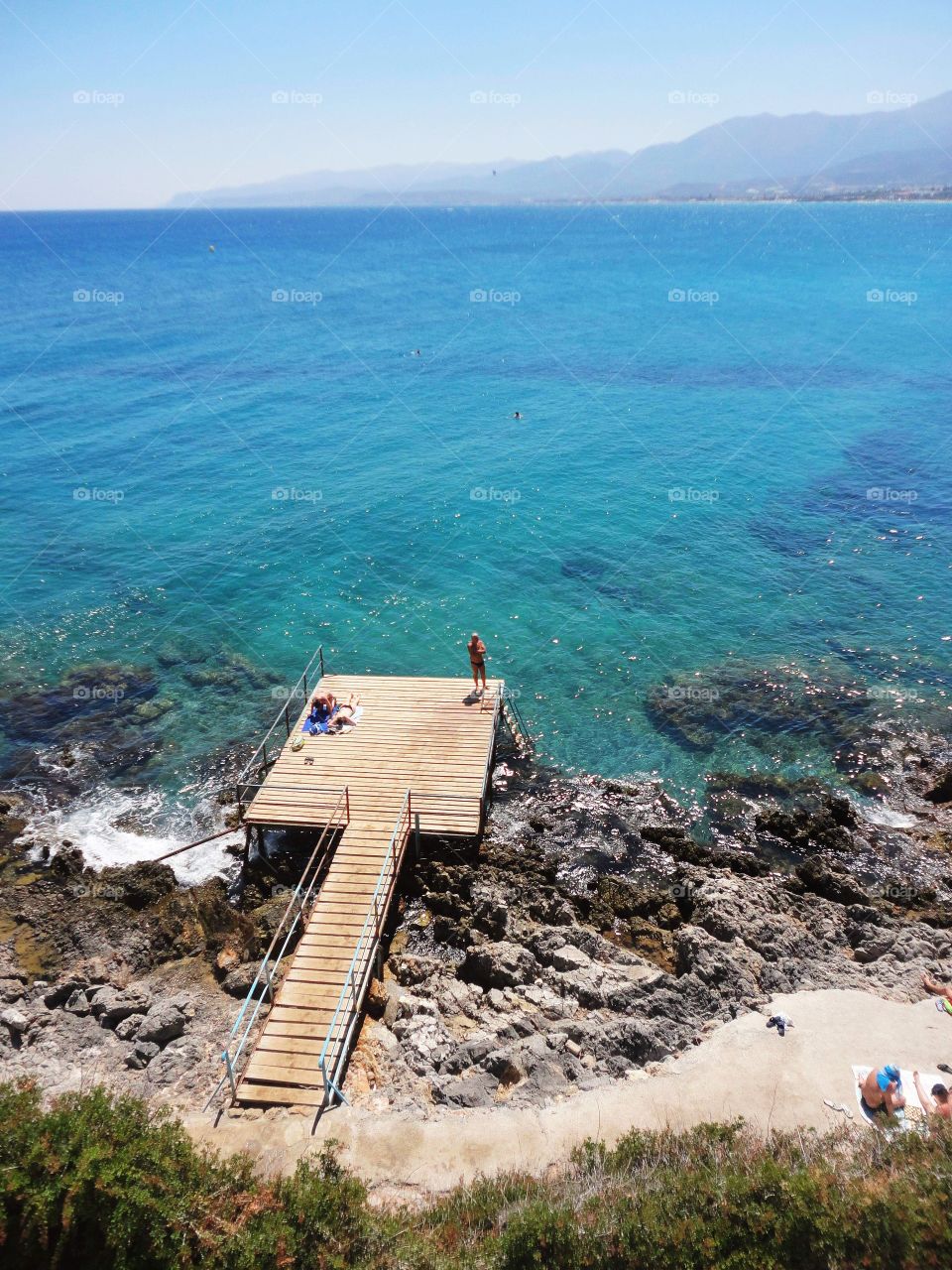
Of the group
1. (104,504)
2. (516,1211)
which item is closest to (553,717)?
(516,1211)

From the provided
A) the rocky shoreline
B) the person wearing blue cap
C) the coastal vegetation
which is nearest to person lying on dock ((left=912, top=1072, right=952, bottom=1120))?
the person wearing blue cap

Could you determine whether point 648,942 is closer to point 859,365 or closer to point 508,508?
point 508,508

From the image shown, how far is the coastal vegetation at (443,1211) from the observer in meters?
10.5

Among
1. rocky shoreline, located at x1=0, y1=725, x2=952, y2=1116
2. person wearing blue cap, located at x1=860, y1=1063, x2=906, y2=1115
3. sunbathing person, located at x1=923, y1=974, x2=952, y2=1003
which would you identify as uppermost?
person wearing blue cap, located at x1=860, y1=1063, x2=906, y2=1115

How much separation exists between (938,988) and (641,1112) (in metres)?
7.51

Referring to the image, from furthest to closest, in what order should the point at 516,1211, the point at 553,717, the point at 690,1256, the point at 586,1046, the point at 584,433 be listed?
1. the point at 584,433
2. the point at 553,717
3. the point at 586,1046
4. the point at 516,1211
5. the point at 690,1256

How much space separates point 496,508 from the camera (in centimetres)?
4594

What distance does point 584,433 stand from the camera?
5612 cm

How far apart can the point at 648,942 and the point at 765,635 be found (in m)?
17.5

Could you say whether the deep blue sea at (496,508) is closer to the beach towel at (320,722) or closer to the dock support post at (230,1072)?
the beach towel at (320,722)

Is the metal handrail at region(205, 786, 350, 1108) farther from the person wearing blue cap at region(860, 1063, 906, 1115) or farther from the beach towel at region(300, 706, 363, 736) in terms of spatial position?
the person wearing blue cap at region(860, 1063, 906, 1115)

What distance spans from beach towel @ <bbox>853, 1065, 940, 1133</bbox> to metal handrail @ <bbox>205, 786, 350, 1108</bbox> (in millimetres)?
10778

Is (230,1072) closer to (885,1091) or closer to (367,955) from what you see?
(367,955)

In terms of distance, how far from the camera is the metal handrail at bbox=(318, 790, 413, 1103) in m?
14.8
